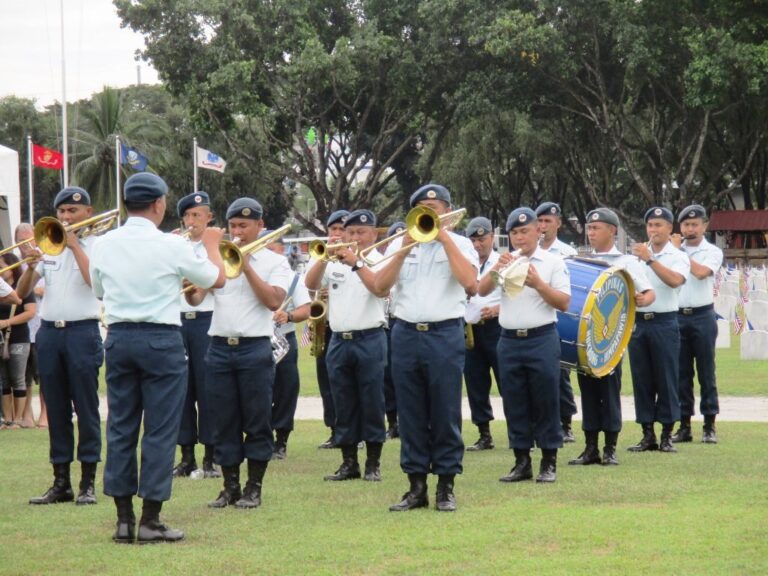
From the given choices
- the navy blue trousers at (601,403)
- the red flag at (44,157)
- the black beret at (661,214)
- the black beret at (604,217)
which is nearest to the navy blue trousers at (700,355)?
the black beret at (661,214)

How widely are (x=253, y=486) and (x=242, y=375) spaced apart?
2.57 ft

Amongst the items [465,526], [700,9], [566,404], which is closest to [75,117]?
[700,9]

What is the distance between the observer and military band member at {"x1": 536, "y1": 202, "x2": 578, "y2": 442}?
12234 millimetres

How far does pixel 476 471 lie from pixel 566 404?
6.83 feet

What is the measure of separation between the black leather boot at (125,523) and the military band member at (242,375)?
130 centimetres

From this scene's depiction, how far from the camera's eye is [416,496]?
906cm

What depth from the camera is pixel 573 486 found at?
10070 millimetres

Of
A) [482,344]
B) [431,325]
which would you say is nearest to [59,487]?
[431,325]

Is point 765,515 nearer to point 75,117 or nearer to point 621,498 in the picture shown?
point 621,498

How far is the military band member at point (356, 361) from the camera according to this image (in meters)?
10.8

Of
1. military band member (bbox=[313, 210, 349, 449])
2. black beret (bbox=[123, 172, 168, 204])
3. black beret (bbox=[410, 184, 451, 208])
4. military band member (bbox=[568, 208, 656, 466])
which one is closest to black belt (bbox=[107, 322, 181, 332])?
black beret (bbox=[123, 172, 168, 204])

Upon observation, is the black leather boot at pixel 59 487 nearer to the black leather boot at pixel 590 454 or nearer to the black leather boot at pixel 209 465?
the black leather boot at pixel 209 465

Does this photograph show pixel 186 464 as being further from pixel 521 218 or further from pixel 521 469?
pixel 521 218

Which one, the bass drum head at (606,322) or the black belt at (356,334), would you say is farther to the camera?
the black belt at (356,334)
